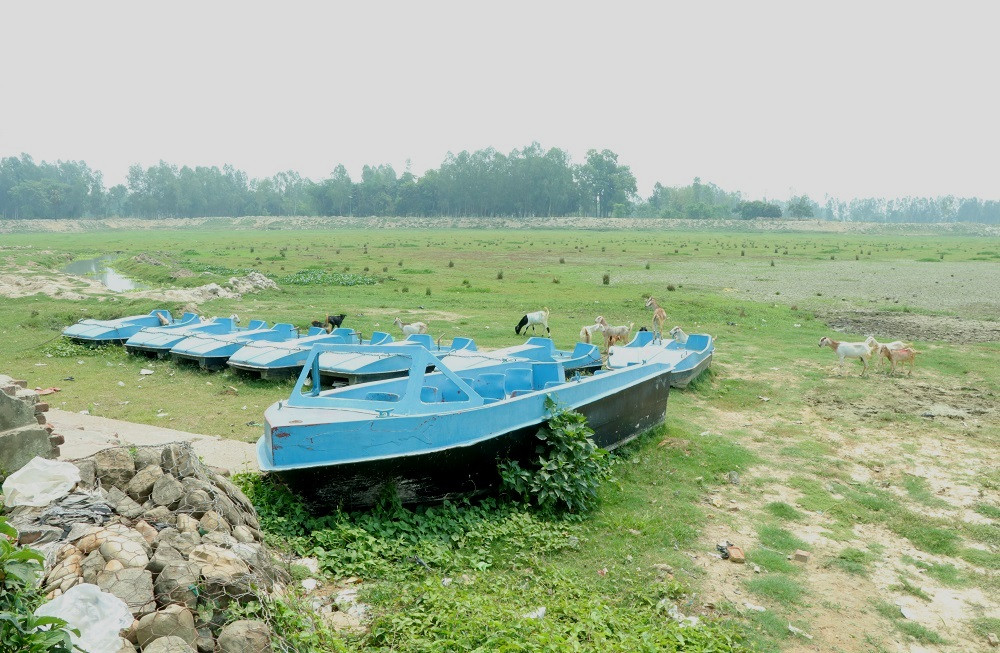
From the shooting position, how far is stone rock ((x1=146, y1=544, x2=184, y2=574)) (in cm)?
420

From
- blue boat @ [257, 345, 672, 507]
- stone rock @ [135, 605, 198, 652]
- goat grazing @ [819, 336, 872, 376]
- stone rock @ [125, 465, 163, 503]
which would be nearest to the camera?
stone rock @ [135, 605, 198, 652]

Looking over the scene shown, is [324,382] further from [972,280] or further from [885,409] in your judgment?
[972,280]

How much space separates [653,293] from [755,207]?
3545 inches

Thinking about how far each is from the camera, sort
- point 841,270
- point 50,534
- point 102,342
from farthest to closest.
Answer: point 841,270 < point 102,342 < point 50,534

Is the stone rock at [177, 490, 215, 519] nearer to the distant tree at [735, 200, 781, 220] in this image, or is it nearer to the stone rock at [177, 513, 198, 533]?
the stone rock at [177, 513, 198, 533]

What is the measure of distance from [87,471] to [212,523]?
1.08 metres

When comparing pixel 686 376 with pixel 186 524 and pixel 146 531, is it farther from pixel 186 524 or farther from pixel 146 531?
pixel 146 531

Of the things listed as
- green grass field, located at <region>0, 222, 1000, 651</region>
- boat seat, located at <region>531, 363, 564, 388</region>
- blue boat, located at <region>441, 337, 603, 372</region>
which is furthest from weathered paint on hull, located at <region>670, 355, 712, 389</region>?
boat seat, located at <region>531, 363, 564, 388</region>

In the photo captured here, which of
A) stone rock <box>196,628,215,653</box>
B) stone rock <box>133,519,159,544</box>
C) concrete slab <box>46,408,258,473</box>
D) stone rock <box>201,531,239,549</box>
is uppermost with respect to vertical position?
stone rock <box>133,519,159,544</box>

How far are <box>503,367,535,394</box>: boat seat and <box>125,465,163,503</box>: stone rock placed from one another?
4403 mm

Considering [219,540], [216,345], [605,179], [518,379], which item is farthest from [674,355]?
[605,179]

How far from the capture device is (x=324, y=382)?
1180 centimetres

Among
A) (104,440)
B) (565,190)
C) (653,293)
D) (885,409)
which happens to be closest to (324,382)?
(104,440)

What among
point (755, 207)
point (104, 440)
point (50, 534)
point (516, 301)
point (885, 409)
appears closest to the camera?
point (50, 534)
